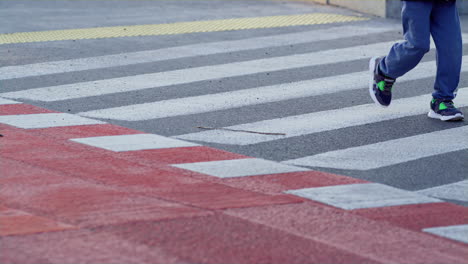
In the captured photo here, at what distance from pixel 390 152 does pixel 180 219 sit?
1.94m

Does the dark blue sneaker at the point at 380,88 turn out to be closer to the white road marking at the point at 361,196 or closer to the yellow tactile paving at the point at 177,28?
the white road marking at the point at 361,196

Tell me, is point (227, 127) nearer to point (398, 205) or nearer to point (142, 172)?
point (142, 172)

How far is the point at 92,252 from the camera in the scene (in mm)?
3781

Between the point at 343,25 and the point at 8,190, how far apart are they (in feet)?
24.2

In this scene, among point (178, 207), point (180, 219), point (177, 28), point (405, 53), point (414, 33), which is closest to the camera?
point (180, 219)

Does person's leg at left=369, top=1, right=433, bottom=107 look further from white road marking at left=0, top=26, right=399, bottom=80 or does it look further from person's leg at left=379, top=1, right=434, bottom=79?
white road marking at left=0, top=26, right=399, bottom=80

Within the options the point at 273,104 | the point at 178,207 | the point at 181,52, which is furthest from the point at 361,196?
the point at 181,52

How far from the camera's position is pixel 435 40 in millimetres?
6719

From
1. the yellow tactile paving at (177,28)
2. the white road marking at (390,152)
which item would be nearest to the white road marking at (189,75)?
the yellow tactile paving at (177,28)

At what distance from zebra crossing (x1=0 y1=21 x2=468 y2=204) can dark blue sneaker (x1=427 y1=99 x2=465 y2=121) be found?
0.11 m

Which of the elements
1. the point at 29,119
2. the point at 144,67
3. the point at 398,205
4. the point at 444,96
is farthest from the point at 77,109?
the point at 398,205

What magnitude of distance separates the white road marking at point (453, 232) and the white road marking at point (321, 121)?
5.95 ft

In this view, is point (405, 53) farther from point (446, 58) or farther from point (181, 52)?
point (181, 52)

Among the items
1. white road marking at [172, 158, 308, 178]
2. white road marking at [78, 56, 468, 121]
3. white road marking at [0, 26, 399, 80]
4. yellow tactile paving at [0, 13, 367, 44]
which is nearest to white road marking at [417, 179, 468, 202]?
white road marking at [172, 158, 308, 178]
